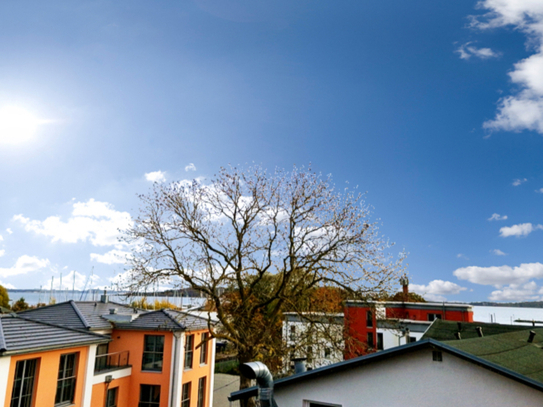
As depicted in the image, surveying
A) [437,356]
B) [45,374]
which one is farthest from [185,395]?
[437,356]

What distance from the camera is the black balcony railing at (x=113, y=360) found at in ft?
67.5

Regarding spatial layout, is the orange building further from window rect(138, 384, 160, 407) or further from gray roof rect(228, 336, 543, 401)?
gray roof rect(228, 336, 543, 401)

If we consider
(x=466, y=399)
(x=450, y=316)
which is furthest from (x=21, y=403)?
(x=450, y=316)

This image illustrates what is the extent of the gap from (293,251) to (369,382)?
32.8ft

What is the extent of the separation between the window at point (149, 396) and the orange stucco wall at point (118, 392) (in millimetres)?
719

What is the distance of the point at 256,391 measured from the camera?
25.6 ft

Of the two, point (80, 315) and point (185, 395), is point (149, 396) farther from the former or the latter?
point (80, 315)

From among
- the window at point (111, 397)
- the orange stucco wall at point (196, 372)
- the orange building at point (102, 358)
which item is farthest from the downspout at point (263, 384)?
the orange stucco wall at point (196, 372)

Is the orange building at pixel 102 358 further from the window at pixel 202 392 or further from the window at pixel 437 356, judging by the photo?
the window at pixel 437 356

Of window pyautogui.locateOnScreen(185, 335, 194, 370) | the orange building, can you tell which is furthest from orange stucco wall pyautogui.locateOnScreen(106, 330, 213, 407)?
window pyautogui.locateOnScreen(185, 335, 194, 370)

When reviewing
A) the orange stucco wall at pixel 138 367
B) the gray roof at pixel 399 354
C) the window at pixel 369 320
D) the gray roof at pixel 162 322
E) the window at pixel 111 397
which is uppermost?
the gray roof at pixel 399 354

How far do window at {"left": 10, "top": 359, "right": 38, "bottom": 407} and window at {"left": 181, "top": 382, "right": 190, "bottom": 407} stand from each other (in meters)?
10.2

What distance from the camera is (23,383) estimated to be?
14.0 meters

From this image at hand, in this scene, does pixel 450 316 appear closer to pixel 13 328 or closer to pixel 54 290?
pixel 13 328
